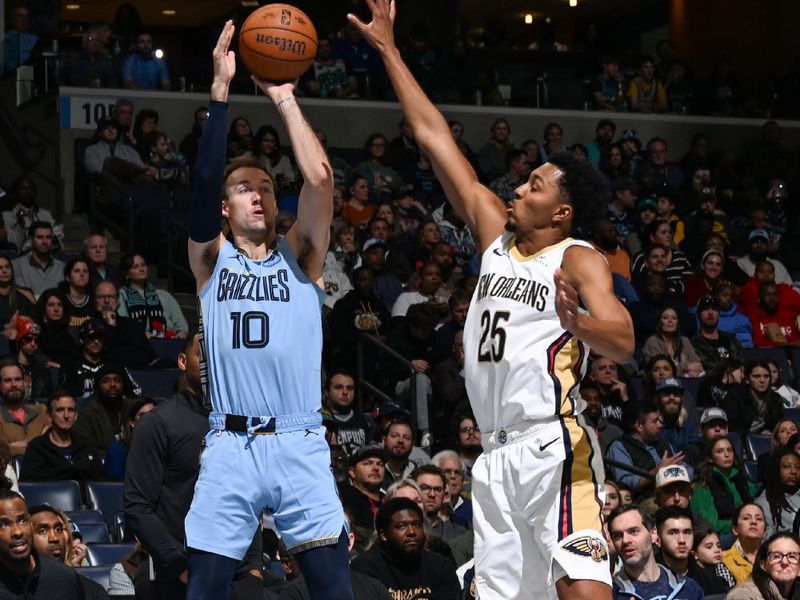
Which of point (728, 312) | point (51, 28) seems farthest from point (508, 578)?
point (51, 28)

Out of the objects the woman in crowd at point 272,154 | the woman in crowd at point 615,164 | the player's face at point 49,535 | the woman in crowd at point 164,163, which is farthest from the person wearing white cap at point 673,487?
the woman in crowd at point 615,164

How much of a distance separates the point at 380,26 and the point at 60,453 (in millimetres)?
5137

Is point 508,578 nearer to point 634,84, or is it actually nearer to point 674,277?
point 674,277

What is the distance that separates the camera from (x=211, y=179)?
5.13 meters

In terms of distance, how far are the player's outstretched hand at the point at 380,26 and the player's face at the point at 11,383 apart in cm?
534

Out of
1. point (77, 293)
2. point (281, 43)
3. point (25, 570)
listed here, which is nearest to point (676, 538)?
point (25, 570)

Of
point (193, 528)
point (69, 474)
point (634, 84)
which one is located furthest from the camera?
point (634, 84)

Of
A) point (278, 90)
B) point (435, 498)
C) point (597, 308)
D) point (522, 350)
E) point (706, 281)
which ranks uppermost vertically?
point (278, 90)

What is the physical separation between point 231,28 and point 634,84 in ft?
50.0

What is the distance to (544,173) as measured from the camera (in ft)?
17.8

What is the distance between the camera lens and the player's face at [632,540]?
8.40 meters

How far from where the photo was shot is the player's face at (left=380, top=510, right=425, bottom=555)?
8.38m

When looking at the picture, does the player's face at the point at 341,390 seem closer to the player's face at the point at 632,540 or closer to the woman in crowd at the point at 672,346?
the woman in crowd at the point at 672,346

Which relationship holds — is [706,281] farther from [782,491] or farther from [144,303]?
[144,303]
